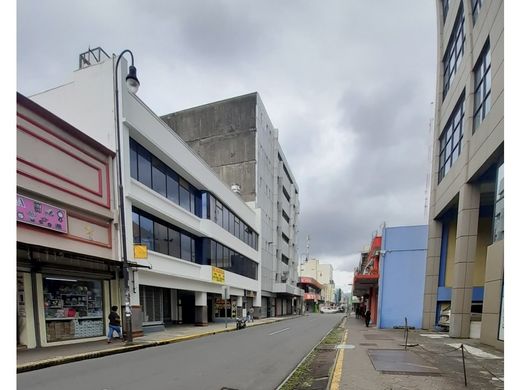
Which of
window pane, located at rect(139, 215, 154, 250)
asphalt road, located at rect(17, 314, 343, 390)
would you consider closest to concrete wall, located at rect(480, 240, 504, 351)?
asphalt road, located at rect(17, 314, 343, 390)

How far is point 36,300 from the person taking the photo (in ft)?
37.3

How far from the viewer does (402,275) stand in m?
22.9

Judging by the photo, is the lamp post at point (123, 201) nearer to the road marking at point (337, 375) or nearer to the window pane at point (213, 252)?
the road marking at point (337, 375)

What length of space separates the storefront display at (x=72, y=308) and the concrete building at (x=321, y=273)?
105995mm

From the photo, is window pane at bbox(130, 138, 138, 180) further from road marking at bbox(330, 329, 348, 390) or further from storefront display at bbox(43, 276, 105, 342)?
road marking at bbox(330, 329, 348, 390)

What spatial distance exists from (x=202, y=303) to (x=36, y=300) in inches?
505

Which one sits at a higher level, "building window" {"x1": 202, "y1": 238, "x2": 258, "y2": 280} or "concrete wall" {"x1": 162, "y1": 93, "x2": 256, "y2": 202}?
"concrete wall" {"x1": 162, "y1": 93, "x2": 256, "y2": 202}

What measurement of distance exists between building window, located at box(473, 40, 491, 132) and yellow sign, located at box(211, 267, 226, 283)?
1820 cm

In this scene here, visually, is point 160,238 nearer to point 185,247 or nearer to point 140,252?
point 185,247

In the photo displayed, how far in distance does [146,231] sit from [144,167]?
3467 mm

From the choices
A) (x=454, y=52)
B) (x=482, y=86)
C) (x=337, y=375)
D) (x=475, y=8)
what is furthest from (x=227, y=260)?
(x=475, y=8)

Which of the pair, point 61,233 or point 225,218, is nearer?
point 61,233

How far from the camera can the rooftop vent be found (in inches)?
657

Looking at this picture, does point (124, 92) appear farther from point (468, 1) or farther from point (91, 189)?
point (468, 1)
